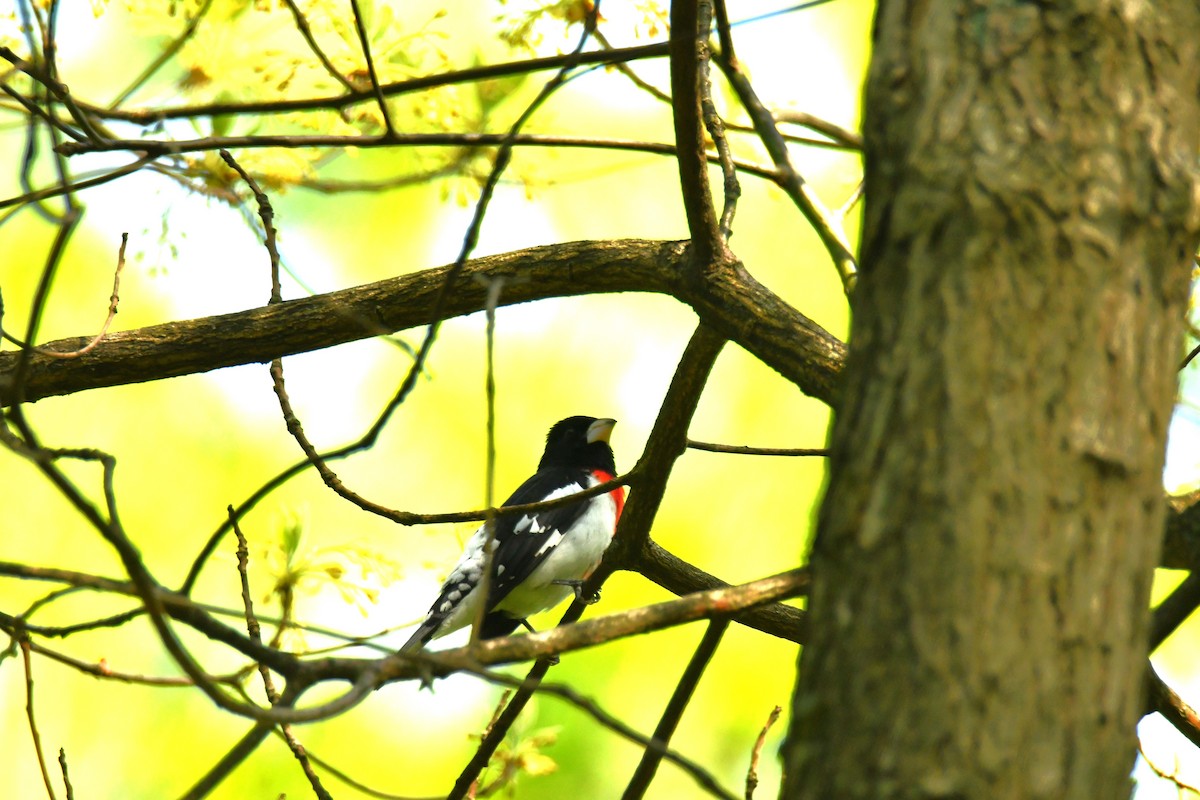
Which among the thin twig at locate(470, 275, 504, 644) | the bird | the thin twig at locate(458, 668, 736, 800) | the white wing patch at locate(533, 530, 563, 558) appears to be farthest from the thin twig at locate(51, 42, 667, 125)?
the white wing patch at locate(533, 530, 563, 558)

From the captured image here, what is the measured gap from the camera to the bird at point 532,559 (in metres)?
5.05

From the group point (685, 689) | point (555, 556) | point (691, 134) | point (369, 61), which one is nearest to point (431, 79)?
point (369, 61)

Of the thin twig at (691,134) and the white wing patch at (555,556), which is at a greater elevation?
the white wing patch at (555,556)

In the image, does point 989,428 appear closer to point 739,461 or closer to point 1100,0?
point 1100,0

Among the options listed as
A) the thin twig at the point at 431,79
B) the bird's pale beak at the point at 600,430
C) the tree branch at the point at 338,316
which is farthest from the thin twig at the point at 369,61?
the bird's pale beak at the point at 600,430

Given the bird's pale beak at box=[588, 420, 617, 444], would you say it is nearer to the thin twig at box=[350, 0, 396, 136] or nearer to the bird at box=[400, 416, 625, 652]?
the bird at box=[400, 416, 625, 652]

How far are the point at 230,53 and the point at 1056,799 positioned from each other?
3.27 m

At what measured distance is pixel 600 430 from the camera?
621 cm

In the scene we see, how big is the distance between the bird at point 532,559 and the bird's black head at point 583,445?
0.11 meters

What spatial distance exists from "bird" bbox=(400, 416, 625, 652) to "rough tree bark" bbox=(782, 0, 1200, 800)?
3747mm

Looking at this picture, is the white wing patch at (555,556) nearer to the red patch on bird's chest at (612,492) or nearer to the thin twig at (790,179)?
the red patch on bird's chest at (612,492)

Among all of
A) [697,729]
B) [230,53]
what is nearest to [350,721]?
[697,729]

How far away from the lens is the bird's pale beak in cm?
620

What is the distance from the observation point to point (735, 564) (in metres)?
7.79
